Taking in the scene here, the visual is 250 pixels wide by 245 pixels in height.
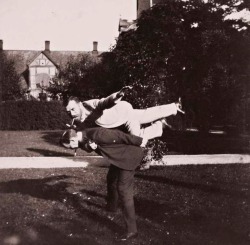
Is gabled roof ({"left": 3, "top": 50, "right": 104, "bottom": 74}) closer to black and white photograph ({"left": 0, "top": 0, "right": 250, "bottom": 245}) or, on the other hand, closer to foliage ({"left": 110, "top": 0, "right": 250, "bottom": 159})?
black and white photograph ({"left": 0, "top": 0, "right": 250, "bottom": 245})

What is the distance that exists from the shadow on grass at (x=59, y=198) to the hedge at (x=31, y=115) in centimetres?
2550

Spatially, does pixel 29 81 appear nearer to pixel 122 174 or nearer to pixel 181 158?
pixel 181 158

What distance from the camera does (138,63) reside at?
38.3 ft

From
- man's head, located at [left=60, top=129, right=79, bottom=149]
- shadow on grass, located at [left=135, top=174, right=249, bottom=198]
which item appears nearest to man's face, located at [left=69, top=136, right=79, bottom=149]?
man's head, located at [left=60, top=129, right=79, bottom=149]

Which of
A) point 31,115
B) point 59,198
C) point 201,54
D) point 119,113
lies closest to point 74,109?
point 119,113

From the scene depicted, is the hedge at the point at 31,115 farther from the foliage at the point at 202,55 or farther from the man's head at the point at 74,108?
the man's head at the point at 74,108

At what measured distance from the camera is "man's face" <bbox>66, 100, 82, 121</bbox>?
565cm

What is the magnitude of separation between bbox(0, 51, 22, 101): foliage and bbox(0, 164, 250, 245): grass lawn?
33.3 m

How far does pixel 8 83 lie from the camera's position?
4497 cm

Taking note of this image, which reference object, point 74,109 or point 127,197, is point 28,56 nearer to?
point 74,109

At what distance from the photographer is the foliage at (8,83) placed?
1711 inches

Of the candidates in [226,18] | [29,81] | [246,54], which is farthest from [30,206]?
[29,81]

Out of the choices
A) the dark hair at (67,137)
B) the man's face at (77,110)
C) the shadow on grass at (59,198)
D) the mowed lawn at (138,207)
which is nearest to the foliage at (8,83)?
the shadow on grass at (59,198)

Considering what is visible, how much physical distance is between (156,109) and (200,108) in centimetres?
1257
